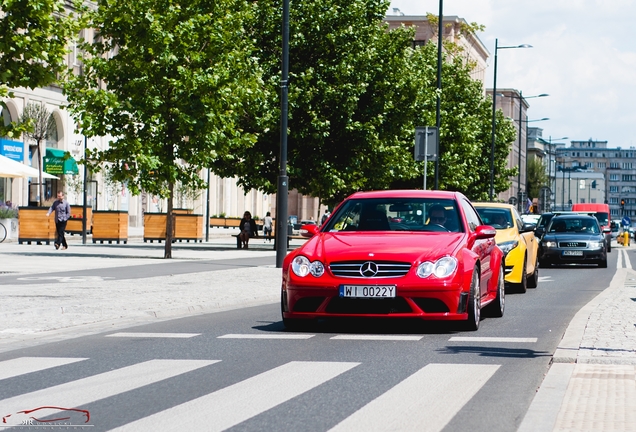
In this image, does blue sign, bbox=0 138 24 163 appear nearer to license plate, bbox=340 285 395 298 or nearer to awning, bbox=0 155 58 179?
awning, bbox=0 155 58 179

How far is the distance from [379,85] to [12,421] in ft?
115

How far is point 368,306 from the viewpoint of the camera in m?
12.2

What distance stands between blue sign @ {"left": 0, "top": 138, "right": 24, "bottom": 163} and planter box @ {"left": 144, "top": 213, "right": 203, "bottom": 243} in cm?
855

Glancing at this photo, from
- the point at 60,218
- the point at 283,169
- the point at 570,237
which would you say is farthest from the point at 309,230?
the point at 60,218

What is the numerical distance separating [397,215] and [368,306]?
180 centimetres

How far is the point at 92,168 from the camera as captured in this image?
31.6 metres

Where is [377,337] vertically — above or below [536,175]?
below

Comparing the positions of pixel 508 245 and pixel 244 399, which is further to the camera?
pixel 508 245

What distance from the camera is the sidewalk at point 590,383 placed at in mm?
6828

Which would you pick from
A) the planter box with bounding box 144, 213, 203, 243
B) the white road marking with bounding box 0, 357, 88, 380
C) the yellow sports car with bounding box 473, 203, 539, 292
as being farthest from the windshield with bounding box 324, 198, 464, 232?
the planter box with bounding box 144, 213, 203, 243

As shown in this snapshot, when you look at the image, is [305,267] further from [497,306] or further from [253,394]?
[253,394]

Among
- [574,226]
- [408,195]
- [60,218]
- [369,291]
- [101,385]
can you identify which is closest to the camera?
[101,385]

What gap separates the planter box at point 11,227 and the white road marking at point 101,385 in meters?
33.2

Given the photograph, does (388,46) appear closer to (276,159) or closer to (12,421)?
(276,159)
